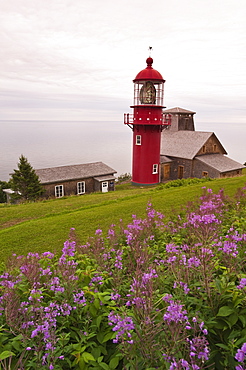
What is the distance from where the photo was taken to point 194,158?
103ft

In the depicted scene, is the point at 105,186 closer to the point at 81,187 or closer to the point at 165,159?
the point at 81,187

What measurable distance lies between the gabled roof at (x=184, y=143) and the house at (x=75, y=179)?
9321 millimetres

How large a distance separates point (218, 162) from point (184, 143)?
17.0 feet

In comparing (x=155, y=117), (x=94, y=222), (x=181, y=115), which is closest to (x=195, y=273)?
(x=94, y=222)

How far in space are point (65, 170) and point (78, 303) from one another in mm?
25384

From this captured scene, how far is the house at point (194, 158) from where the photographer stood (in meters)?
30.5

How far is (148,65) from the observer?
26859mm

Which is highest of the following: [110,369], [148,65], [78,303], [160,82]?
[148,65]

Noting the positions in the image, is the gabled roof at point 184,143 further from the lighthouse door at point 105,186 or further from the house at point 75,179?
the lighthouse door at point 105,186

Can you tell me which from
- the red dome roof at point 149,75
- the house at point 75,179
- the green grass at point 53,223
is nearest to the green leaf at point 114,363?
the green grass at point 53,223

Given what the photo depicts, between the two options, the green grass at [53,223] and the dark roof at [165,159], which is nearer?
the green grass at [53,223]

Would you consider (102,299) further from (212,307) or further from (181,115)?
(181,115)

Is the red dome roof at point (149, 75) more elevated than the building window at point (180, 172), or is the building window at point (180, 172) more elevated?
the red dome roof at point (149, 75)

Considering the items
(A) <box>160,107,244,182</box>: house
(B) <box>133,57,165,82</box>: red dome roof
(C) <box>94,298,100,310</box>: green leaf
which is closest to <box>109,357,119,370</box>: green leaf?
(C) <box>94,298,100,310</box>: green leaf
